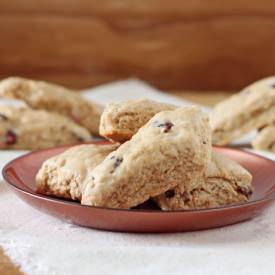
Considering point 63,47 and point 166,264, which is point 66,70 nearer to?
point 63,47

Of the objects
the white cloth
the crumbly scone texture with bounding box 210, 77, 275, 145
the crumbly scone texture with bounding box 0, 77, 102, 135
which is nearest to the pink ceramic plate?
the white cloth

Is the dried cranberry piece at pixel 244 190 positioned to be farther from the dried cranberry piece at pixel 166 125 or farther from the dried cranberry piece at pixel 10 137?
the dried cranberry piece at pixel 10 137

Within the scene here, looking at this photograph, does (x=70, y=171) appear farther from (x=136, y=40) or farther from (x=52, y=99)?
(x=136, y=40)

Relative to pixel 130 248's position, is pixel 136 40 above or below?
above

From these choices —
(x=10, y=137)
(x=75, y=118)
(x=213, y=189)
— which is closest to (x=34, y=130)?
(x=10, y=137)

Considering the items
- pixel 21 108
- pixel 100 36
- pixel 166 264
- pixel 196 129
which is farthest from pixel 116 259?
pixel 100 36
